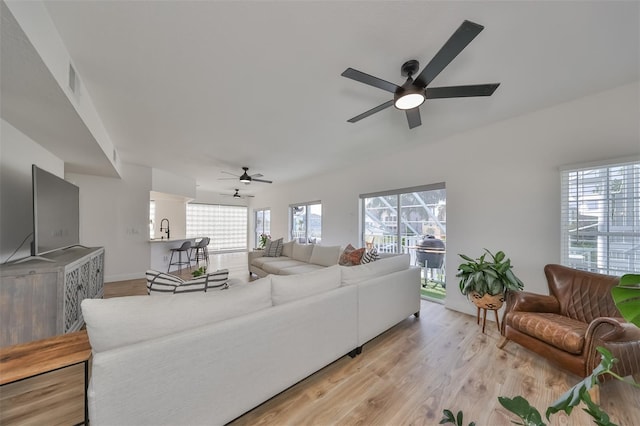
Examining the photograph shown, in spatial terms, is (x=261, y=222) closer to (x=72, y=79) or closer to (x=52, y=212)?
(x=52, y=212)

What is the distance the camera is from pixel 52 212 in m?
2.53

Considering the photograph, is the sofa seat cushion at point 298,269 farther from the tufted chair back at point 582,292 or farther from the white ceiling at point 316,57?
the tufted chair back at point 582,292

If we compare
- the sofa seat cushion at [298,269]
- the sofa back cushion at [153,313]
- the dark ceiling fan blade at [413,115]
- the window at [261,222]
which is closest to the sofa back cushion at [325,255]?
the sofa seat cushion at [298,269]

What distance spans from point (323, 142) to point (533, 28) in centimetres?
249

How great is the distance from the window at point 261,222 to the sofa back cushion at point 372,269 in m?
6.23

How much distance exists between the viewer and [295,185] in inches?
269

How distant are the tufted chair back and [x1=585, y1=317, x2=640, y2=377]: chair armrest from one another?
0.41 metres

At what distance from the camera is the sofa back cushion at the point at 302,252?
15.4ft

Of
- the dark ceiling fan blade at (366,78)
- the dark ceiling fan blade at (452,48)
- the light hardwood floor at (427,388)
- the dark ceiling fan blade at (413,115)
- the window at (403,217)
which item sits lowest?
the light hardwood floor at (427,388)

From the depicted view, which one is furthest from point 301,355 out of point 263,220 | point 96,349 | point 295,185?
point 263,220

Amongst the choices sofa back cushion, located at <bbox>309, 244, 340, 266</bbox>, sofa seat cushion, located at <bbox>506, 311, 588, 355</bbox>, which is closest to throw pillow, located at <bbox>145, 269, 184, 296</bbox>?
sofa back cushion, located at <bbox>309, 244, 340, 266</bbox>

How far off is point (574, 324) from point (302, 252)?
381cm

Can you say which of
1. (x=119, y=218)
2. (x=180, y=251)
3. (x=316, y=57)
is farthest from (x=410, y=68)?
(x=180, y=251)

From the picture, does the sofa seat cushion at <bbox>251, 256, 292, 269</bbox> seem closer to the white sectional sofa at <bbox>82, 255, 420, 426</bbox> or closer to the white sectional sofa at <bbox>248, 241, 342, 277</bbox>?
the white sectional sofa at <bbox>248, 241, 342, 277</bbox>
